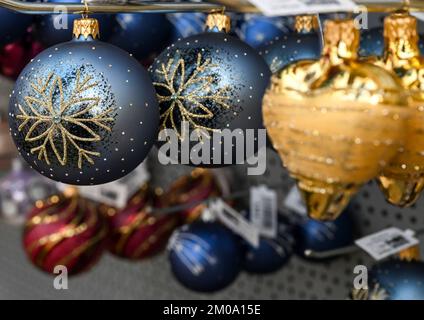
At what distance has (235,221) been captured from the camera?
1150 millimetres

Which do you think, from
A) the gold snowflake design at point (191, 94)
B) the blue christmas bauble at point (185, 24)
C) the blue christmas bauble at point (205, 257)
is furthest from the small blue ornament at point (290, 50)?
the blue christmas bauble at point (205, 257)

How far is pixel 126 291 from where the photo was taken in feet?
5.98

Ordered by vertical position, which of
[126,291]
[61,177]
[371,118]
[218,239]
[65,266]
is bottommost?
[126,291]

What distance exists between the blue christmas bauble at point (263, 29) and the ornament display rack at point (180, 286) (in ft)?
0.85

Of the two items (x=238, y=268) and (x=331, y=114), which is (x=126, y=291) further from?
(x=331, y=114)

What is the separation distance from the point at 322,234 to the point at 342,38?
66cm

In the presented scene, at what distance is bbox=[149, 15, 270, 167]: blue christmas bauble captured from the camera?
597 mm

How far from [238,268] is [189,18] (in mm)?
427

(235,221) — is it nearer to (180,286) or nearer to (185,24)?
(185,24)

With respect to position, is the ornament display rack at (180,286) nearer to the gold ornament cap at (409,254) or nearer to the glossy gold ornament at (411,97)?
the glossy gold ornament at (411,97)

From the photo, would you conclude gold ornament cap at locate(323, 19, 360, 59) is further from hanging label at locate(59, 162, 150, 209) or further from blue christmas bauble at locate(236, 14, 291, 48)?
hanging label at locate(59, 162, 150, 209)

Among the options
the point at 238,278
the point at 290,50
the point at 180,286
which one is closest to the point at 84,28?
the point at 290,50

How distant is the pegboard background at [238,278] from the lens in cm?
120

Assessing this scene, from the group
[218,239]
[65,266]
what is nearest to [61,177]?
→ [218,239]
